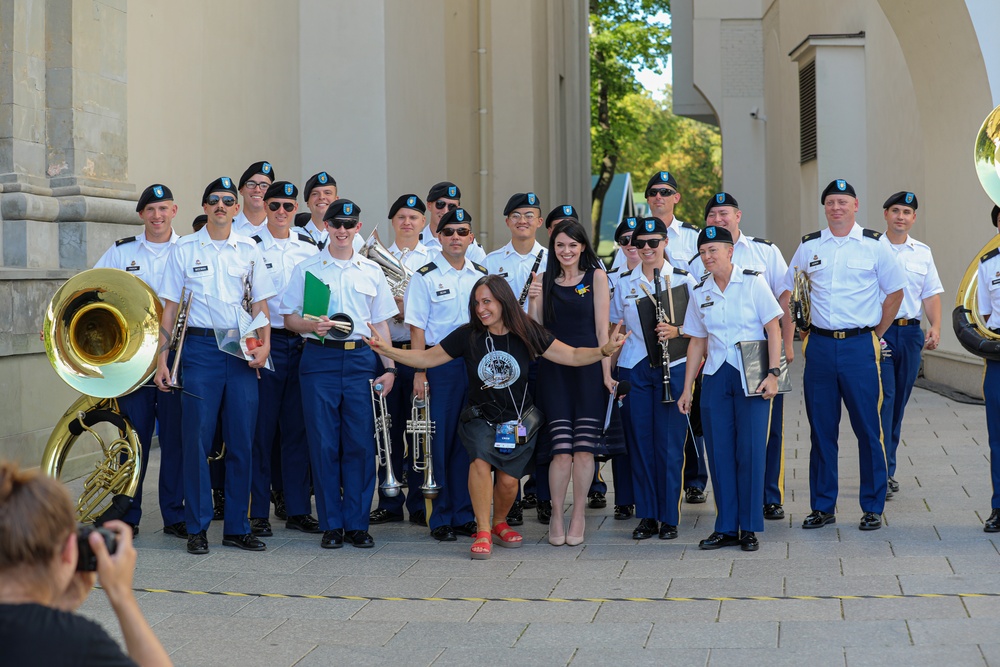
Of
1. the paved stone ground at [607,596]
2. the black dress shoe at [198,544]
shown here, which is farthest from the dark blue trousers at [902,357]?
the black dress shoe at [198,544]

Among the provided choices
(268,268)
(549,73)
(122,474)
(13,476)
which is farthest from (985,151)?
(549,73)

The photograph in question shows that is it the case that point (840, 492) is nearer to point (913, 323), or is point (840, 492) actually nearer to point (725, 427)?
point (913, 323)

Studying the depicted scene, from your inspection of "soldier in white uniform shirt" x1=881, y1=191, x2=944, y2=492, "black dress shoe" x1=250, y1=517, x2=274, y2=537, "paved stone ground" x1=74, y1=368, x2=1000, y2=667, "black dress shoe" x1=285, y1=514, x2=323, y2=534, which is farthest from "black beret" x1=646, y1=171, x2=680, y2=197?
"black dress shoe" x1=250, y1=517, x2=274, y2=537

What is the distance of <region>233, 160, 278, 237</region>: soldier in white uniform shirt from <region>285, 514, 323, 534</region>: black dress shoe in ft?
6.35

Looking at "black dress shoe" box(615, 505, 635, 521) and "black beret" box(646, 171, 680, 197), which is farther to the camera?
"black beret" box(646, 171, 680, 197)

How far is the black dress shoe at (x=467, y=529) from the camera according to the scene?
7785mm

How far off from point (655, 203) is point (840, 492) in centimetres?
246

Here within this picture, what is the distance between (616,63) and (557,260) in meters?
35.1

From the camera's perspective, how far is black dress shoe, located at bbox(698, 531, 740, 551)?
7145 mm

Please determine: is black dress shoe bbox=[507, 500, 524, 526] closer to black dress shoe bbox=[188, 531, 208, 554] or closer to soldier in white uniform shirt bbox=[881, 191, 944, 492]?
black dress shoe bbox=[188, 531, 208, 554]

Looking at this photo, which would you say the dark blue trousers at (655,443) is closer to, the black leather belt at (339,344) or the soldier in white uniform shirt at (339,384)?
the soldier in white uniform shirt at (339,384)

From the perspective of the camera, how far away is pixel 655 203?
8531mm

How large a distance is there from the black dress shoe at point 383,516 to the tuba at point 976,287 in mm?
3776

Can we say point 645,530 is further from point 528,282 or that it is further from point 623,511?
point 528,282
